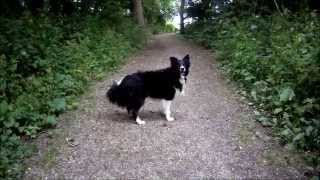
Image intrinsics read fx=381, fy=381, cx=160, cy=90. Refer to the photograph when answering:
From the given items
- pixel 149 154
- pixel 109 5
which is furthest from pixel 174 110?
pixel 109 5

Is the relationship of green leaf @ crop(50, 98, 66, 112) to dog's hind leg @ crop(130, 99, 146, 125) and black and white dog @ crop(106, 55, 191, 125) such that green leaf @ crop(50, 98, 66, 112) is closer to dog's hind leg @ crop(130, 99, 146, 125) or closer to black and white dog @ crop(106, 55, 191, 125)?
black and white dog @ crop(106, 55, 191, 125)

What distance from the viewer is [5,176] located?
199 inches

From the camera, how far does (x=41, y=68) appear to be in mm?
9617

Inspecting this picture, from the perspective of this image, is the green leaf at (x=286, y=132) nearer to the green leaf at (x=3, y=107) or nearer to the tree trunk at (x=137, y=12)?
the green leaf at (x=3, y=107)

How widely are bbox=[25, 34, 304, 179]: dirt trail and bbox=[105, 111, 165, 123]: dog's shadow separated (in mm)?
20

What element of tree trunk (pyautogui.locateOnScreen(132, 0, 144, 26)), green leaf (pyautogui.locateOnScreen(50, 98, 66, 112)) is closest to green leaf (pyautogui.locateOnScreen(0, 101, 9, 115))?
green leaf (pyautogui.locateOnScreen(50, 98, 66, 112))

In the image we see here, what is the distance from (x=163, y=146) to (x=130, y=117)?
166cm

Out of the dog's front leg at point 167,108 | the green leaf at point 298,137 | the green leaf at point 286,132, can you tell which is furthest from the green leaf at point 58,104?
the green leaf at point 298,137

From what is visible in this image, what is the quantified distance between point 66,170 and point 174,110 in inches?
135

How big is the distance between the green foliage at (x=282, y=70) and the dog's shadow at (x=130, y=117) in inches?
82.1

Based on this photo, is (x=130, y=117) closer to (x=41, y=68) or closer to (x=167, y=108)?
(x=167, y=108)

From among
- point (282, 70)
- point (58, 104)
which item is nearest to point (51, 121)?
point (58, 104)

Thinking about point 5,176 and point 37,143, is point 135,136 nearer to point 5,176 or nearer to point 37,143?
point 37,143

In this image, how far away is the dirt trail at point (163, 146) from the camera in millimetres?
5383
